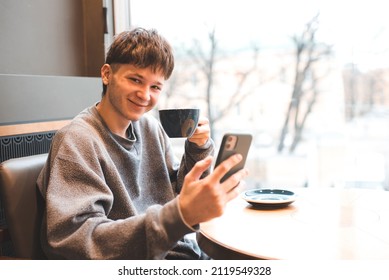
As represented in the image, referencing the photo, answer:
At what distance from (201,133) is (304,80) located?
1007 mm

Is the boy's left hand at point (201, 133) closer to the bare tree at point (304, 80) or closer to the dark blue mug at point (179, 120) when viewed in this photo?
the dark blue mug at point (179, 120)

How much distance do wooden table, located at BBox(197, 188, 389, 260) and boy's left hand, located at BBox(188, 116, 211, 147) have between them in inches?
9.2

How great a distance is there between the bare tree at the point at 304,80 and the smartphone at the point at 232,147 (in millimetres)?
1317

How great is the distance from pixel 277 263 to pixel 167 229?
25 centimetres

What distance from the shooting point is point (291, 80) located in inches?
84.0

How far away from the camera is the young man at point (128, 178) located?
853 mm

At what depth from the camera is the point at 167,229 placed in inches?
33.6

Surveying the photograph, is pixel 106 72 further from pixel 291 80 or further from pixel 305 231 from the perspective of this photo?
pixel 291 80

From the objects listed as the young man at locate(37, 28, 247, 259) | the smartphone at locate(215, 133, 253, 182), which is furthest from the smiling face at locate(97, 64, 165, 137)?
the smartphone at locate(215, 133, 253, 182)

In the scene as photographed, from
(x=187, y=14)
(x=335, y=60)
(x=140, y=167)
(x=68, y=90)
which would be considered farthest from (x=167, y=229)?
(x=187, y=14)

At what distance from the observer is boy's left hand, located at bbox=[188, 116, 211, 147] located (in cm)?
132

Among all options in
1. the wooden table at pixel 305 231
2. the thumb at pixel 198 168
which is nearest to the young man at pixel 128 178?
the thumb at pixel 198 168

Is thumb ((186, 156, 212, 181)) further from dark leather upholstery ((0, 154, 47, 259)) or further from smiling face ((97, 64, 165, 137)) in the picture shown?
dark leather upholstery ((0, 154, 47, 259))

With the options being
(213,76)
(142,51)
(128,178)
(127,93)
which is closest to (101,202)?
(128,178)
